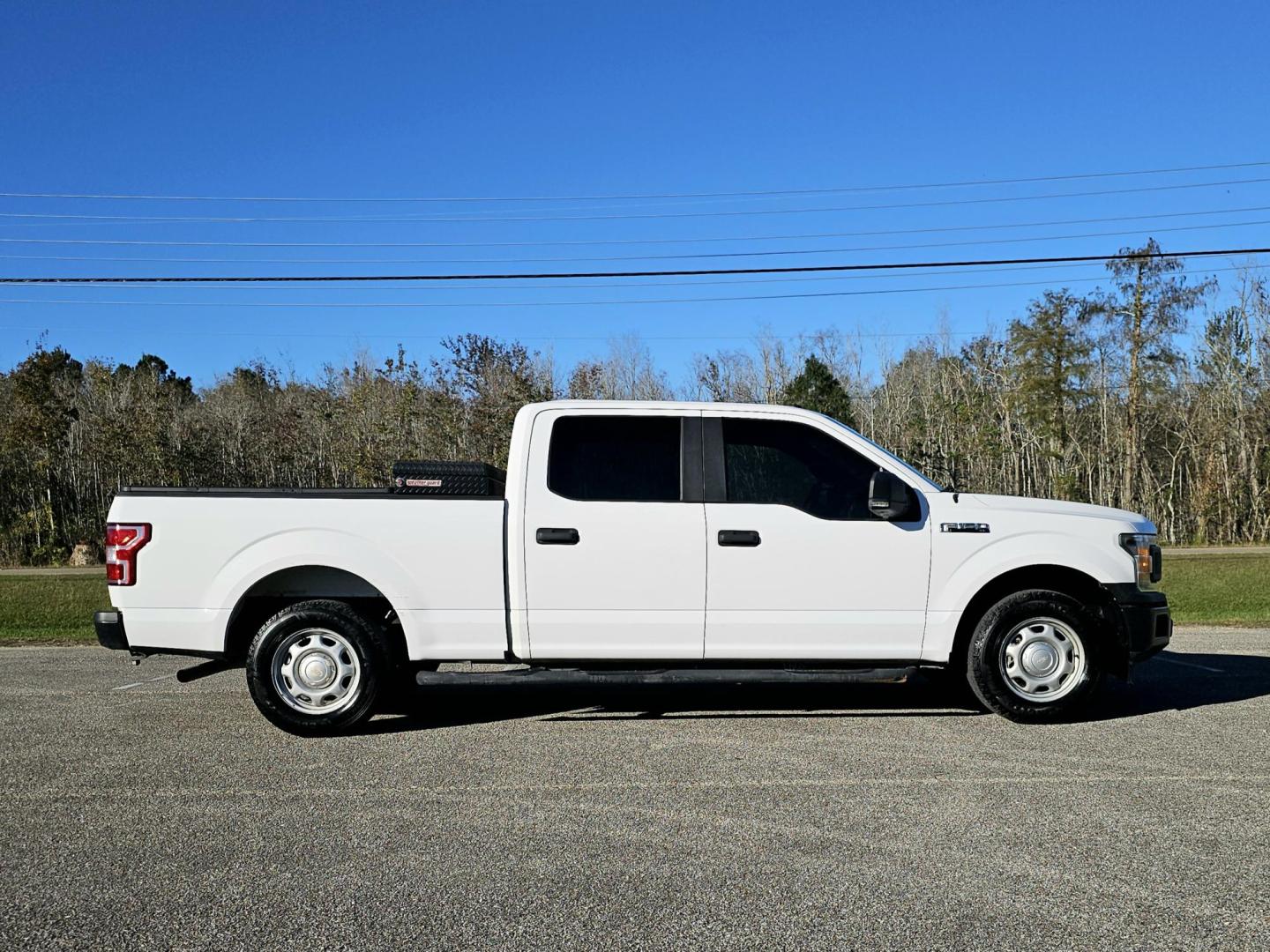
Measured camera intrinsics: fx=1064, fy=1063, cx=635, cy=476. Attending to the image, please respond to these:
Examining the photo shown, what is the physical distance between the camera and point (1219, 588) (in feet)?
58.0

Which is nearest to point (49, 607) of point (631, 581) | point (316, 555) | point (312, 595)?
point (312, 595)

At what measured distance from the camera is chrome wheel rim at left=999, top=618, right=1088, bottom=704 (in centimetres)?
676

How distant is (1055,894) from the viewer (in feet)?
12.8

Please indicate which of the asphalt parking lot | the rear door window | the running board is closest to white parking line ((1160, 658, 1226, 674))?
the asphalt parking lot

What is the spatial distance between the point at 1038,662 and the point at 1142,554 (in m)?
0.99

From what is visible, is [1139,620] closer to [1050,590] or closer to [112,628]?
[1050,590]

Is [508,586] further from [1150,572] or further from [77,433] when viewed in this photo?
[77,433]

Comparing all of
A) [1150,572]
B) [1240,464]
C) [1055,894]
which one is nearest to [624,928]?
[1055,894]

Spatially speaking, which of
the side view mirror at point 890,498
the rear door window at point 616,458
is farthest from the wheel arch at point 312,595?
the side view mirror at point 890,498

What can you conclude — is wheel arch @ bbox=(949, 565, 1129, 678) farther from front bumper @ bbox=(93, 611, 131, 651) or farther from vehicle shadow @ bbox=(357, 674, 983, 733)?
front bumper @ bbox=(93, 611, 131, 651)

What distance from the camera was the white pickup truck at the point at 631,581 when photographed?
6625mm

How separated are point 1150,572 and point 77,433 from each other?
102 feet

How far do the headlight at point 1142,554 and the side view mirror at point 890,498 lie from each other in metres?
1.44

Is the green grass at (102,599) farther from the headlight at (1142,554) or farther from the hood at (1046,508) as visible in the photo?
the hood at (1046,508)
